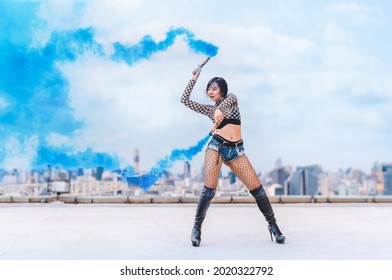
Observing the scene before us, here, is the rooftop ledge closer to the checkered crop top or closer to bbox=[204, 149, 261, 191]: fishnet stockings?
bbox=[204, 149, 261, 191]: fishnet stockings

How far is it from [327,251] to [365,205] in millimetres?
7820

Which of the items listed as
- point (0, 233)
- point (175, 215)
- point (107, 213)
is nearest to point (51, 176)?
point (107, 213)

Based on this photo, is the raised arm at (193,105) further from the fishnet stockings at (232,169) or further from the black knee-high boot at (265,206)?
the black knee-high boot at (265,206)

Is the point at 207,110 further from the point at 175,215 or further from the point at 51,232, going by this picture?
the point at 175,215

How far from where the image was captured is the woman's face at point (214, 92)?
20.3 feet

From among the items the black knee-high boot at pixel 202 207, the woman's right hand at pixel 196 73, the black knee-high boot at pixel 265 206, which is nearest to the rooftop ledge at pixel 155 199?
the black knee-high boot at pixel 265 206

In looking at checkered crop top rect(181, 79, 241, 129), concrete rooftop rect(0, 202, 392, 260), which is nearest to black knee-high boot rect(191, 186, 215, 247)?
concrete rooftop rect(0, 202, 392, 260)

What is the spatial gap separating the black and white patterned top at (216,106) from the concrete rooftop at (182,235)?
1.39 metres

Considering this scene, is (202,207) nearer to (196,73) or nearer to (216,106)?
(216,106)

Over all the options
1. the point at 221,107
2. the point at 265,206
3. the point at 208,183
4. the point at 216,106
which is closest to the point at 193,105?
the point at 216,106

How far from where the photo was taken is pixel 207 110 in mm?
6191

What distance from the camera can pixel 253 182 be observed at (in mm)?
6223

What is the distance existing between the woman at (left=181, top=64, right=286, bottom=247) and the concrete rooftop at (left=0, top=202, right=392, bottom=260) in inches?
14.5

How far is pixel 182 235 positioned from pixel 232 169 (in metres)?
1.14
